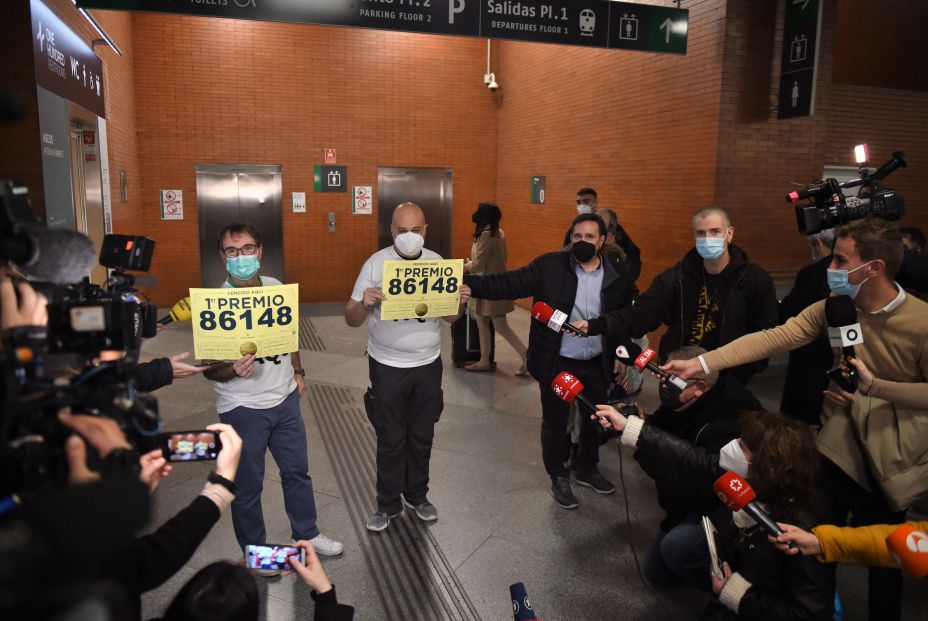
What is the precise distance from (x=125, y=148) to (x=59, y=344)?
9054 mm

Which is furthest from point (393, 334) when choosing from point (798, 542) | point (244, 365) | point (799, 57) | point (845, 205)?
point (799, 57)

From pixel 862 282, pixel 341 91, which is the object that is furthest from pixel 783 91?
pixel 341 91

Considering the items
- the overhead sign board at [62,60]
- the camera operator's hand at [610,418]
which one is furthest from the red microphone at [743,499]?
the overhead sign board at [62,60]

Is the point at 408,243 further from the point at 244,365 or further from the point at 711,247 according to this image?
the point at 711,247

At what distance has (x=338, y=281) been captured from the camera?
11664 millimetres

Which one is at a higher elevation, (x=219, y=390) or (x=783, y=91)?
(x=783, y=91)

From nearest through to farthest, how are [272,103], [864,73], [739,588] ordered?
[739,588] → [864,73] → [272,103]

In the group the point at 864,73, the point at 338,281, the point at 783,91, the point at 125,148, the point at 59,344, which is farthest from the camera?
the point at 338,281

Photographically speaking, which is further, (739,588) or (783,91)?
(783,91)

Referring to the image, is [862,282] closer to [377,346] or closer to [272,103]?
[377,346]

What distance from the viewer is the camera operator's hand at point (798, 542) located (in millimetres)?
2303

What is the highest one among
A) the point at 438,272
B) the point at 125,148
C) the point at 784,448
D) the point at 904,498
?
the point at 125,148

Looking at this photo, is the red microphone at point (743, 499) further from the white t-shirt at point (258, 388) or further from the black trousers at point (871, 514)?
the white t-shirt at point (258, 388)

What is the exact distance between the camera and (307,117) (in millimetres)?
10898
